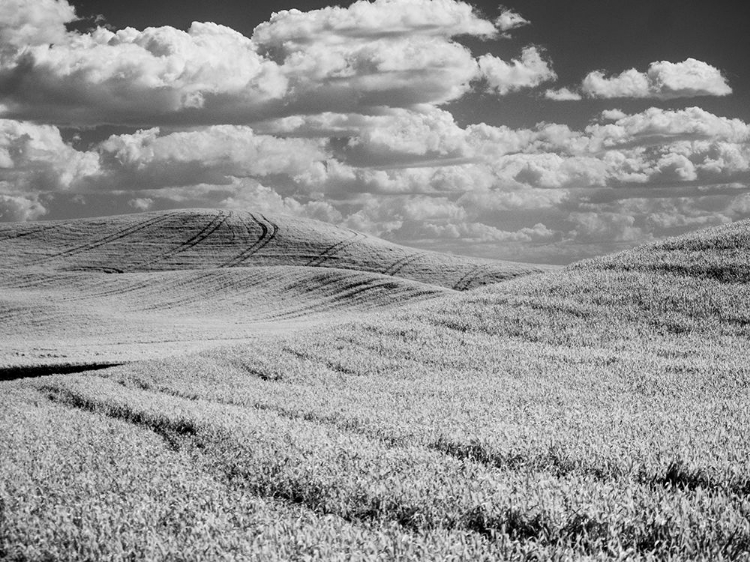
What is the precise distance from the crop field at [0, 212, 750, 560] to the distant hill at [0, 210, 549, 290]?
52237mm

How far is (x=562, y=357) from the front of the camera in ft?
64.7

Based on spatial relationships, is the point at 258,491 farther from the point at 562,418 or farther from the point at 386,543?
the point at 562,418

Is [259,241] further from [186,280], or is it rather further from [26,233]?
[26,233]

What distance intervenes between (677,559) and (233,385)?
14.8 meters

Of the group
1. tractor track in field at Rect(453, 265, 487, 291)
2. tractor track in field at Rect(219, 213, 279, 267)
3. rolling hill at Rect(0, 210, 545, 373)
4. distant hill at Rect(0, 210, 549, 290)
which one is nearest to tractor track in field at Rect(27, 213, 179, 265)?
distant hill at Rect(0, 210, 549, 290)

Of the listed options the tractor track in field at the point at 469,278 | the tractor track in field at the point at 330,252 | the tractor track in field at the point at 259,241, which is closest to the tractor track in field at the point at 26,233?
the tractor track in field at the point at 259,241

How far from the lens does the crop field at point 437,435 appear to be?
5277 millimetres

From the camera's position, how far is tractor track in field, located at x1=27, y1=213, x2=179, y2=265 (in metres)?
90.8

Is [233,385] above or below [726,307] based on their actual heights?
below

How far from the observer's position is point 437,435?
9258 millimetres

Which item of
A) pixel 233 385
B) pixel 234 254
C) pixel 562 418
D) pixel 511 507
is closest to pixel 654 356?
pixel 562 418

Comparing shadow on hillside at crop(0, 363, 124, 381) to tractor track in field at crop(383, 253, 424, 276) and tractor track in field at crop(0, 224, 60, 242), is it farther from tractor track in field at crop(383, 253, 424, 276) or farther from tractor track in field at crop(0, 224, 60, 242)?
tractor track in field at crop(0, 224, 60, 242)

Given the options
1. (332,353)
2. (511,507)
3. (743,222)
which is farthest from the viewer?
(743,222)

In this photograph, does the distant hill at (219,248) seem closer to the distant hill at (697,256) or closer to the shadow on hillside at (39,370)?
the distant hill at (697,256)
